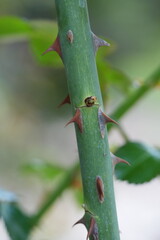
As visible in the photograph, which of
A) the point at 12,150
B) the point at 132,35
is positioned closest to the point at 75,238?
the point at 12,150

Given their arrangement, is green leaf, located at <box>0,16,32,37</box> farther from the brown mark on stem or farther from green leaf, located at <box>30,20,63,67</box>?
the brown mark on stem

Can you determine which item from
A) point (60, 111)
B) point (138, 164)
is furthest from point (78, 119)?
point (60, 111)

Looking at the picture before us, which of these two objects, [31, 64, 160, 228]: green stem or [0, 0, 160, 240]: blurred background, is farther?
[0, 0, 160, 240]: blurred background

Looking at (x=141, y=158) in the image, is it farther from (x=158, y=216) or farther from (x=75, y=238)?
(x=158, y=216)

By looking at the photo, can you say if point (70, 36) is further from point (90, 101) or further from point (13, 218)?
point (13, 218)

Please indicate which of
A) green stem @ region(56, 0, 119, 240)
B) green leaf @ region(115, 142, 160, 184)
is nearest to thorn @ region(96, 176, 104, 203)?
green stem @ region(56, 0, 119, 240)
